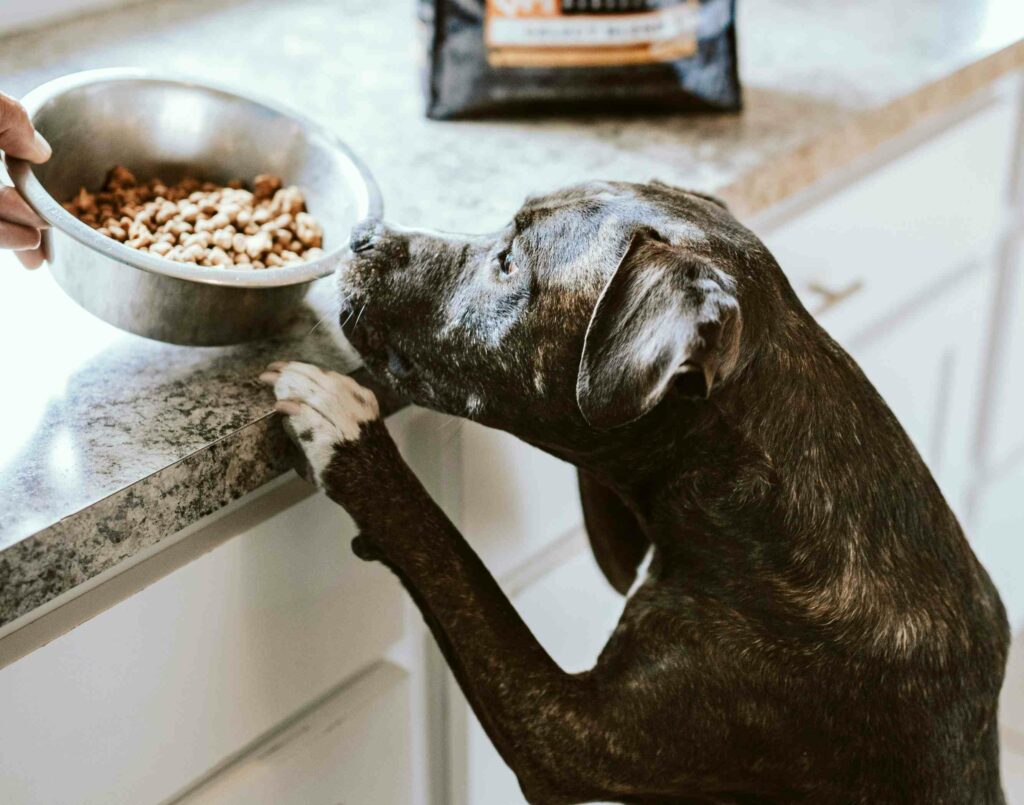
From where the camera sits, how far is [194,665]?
3.69 feet

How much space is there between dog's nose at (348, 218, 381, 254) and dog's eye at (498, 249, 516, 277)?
0.39 feet

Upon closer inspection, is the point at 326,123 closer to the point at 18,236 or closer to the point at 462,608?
the point at 18,236

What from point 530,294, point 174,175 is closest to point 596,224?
point 530,294

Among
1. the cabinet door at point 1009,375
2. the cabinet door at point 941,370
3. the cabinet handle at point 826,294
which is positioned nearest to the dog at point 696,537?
the cabinet handle at point 826,294

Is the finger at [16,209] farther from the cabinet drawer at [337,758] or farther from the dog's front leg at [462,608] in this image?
the cabinet drawer at [337,758]

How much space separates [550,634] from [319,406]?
0.55 m

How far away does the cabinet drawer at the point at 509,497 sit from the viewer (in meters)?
1.35

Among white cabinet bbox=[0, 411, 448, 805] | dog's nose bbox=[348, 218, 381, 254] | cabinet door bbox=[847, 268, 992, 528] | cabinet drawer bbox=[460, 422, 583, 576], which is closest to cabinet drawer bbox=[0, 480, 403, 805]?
white cabinet bbox=[0, 411, 448, 805]

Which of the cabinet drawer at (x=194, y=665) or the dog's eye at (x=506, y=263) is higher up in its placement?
the dog's eye at (x=506, y=263)

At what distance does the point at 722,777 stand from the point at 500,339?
46 centimetres

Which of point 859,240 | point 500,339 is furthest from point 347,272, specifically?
point 859,240

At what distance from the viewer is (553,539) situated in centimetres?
151

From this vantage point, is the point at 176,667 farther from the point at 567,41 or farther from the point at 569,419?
the point at 567,41

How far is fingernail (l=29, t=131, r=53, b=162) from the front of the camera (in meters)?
1.12
